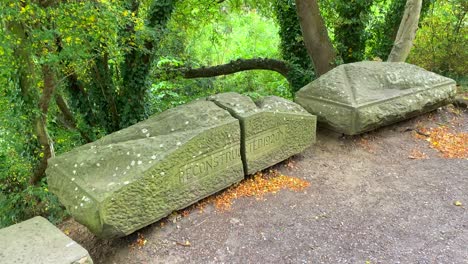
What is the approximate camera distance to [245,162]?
157 inches

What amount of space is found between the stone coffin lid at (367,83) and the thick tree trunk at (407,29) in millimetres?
1242

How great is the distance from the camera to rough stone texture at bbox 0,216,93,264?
247 centimetres

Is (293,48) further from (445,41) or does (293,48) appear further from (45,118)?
(45,118)

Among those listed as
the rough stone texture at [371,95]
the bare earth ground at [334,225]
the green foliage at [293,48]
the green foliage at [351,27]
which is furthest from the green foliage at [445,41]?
the bare earth ground at [334,225]

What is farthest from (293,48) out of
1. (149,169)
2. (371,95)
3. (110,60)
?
(149,169)

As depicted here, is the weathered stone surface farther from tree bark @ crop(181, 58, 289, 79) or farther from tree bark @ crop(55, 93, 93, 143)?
tree bark @ crop(181, 58, 289, 79)

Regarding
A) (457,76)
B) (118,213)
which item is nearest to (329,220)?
(118,213)

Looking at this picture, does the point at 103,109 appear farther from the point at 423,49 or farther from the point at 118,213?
the point at 423,49

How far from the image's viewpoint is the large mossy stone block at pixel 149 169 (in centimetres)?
293

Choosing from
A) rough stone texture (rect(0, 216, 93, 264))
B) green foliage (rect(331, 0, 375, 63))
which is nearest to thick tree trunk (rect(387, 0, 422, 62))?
green foliage (rect(331, 0, 375, 63))

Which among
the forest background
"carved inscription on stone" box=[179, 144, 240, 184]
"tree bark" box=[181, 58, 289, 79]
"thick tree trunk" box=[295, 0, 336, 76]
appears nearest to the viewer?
"carved inscription on stone" box=[179, 144, 240, 184]

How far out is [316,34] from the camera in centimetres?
660

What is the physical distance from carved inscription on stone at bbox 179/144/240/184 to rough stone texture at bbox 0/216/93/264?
1106 millimetres

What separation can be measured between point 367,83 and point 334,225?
2.48 m
